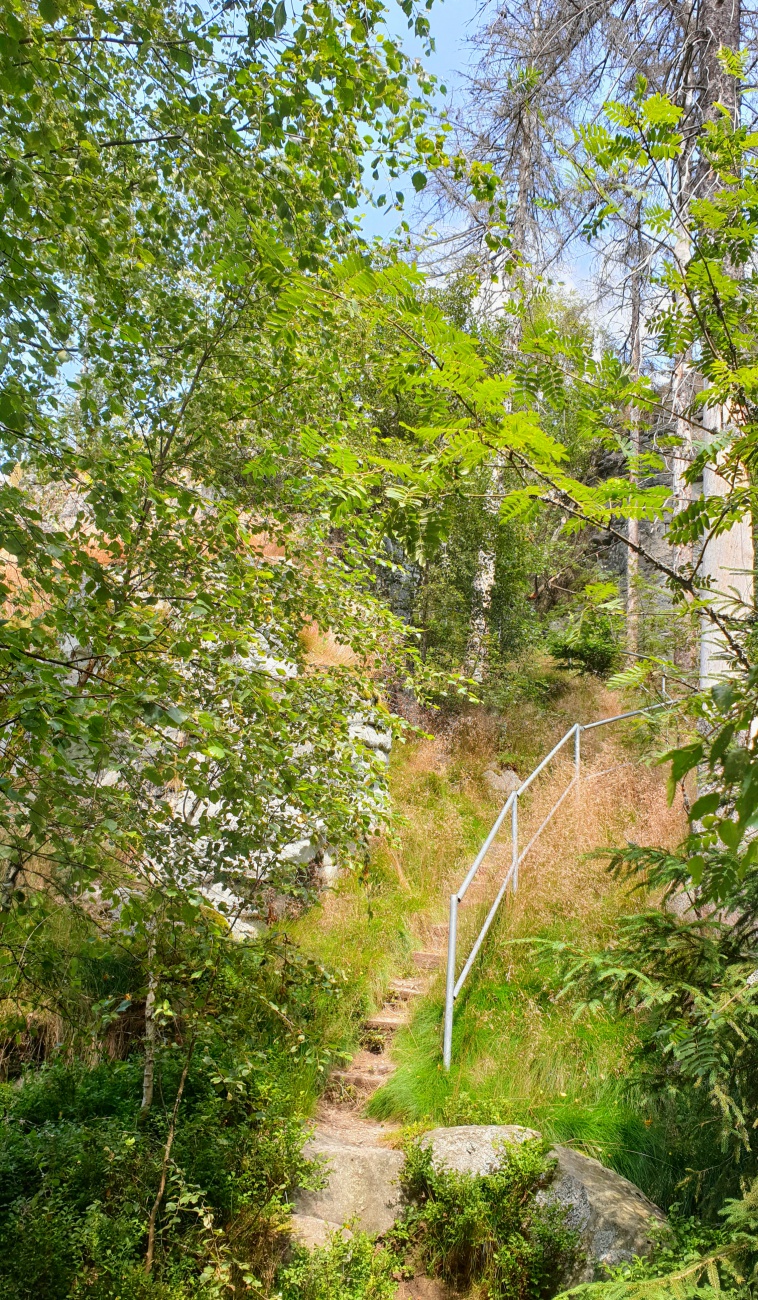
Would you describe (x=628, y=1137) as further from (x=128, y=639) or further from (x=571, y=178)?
(x=571, y=178)

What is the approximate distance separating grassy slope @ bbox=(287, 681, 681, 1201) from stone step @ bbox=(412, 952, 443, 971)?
0.10 meters

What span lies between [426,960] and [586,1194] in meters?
3.57

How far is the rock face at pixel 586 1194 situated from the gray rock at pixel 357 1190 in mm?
339

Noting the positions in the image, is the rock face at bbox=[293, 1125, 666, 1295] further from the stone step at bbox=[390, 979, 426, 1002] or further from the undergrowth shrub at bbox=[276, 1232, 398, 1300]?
the stone step at bbox=[390, 979, 426, 1002]

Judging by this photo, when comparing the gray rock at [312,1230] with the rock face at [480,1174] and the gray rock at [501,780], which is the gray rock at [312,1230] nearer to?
the rock face at [480,1174]

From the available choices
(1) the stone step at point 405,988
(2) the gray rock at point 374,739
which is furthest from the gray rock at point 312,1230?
(2) the gray rock at point 374,739

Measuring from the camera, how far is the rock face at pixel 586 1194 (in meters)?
3.90

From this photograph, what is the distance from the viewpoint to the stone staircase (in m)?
6.09

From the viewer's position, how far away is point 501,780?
39.2 feet

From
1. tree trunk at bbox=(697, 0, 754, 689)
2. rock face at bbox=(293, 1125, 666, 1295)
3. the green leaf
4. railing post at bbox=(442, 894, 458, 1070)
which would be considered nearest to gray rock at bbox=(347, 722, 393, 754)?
railing post at bbox=(442, 894, 458, 1070)

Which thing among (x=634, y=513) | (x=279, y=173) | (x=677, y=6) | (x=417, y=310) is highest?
(x=677, y=6)

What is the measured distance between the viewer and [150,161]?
4.45 metres

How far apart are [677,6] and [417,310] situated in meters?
6.61

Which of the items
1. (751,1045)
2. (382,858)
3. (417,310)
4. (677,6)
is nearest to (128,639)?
(417,310)
